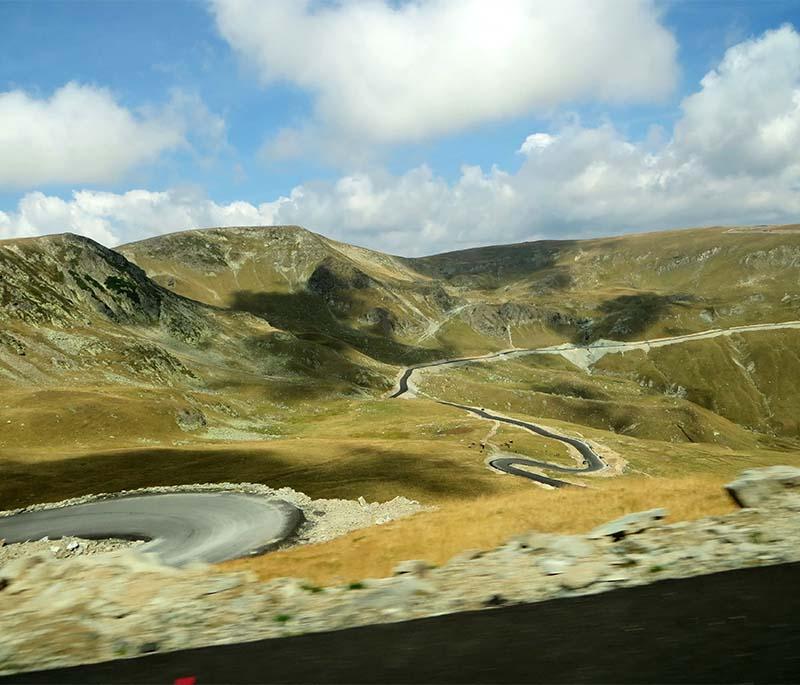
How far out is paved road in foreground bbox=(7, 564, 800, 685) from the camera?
25.9 ft

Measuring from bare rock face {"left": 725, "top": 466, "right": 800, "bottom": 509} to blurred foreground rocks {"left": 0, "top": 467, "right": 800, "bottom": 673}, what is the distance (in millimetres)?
290

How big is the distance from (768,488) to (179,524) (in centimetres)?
3956

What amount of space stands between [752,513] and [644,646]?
1048cm

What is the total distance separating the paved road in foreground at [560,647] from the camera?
7.89 m

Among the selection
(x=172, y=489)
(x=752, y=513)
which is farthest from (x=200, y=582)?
(x=172, y=489)

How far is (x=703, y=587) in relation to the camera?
11.1 meters

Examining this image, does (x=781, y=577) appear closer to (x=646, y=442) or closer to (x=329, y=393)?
(x=646, y=442)

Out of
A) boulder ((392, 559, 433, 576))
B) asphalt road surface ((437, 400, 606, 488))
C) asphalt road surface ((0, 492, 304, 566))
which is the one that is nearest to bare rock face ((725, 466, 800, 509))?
boulder ((392, 559, 433, 576))

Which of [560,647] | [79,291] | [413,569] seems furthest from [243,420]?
[560,647]

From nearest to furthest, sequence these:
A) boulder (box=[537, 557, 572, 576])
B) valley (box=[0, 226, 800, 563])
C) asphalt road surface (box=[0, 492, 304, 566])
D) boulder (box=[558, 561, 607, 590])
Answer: boulder (box=[558, 561, 607, 590]) < boulder (box=[537, 557, 572, 576]) < asphalt road surface (box=[0, 492, 304, 566]) < valley (box=[0, 226, 800, 563])

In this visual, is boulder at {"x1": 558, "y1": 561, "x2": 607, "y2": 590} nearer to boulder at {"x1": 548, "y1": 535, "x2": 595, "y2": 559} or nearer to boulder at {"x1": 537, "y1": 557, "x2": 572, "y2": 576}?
boulder at {"x1": 537, "y1": 557, "x2": 572, "y2": 576}

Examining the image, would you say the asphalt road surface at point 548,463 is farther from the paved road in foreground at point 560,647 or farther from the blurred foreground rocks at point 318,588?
the paved road in foreground at point 560,647

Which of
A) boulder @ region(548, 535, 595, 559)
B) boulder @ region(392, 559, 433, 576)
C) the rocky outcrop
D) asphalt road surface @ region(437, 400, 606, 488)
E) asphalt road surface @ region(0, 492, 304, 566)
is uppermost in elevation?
the rocky outcrop

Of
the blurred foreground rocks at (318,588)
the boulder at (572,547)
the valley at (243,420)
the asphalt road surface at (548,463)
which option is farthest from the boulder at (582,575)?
the asphalt road surface at (548,463)
